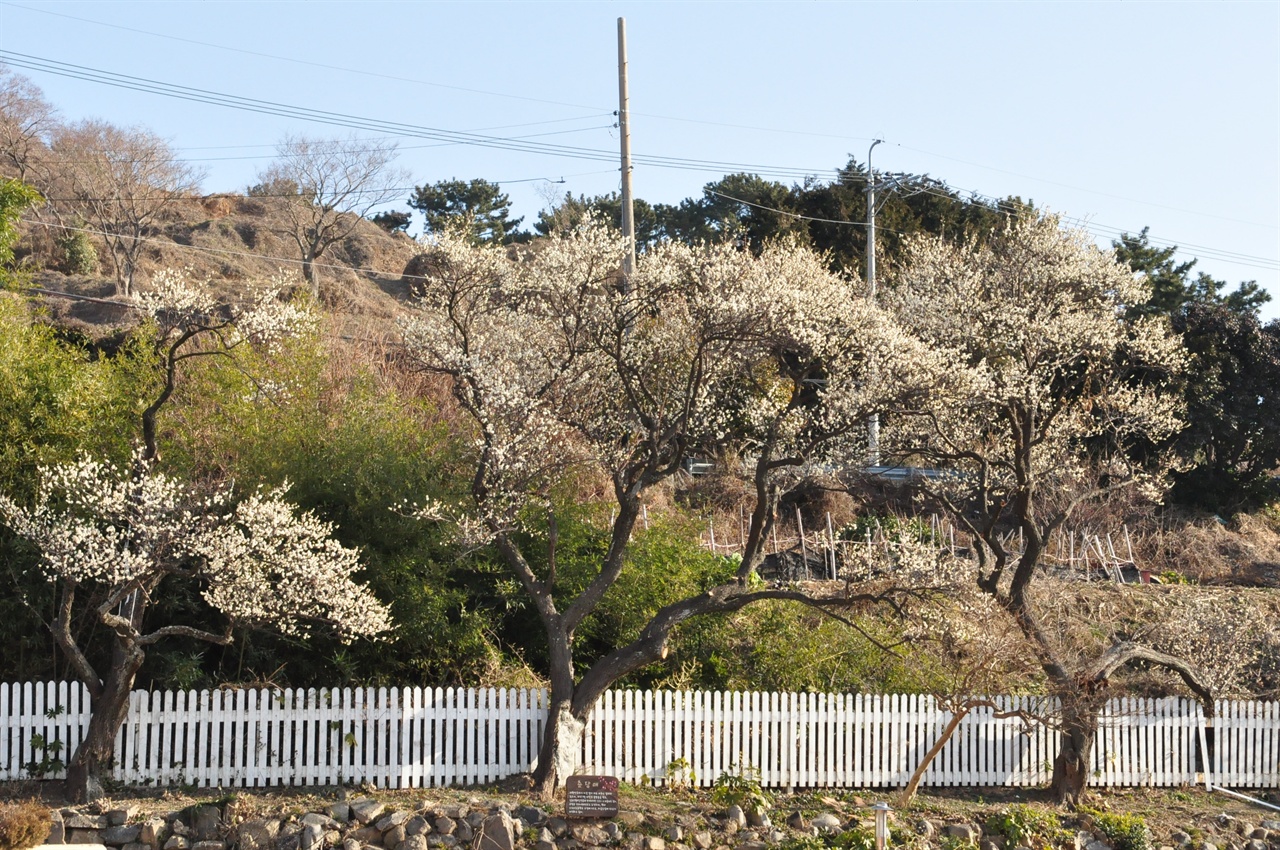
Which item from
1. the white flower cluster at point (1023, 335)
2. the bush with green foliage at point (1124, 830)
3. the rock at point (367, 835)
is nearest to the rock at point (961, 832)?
the bush with green foliage at point (1124, 830)

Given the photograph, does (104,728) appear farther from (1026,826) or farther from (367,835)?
(1026,826)

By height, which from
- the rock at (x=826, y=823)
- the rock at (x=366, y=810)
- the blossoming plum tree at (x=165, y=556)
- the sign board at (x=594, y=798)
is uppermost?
the blossoming plum tree at (x=165, y=556)

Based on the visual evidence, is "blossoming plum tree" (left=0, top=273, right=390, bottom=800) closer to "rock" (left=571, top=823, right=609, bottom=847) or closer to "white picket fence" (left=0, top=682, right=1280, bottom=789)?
"white picket fence" (left=0, top=682, right=1280, bottom=789)

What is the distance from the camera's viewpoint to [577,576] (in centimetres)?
1285

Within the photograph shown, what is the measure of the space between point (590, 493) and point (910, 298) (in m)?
5.14

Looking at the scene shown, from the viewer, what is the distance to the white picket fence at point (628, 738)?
10.4 metres

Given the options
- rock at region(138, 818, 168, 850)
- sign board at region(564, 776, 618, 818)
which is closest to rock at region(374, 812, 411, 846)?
sign board at region(564, 776, 618, 818)

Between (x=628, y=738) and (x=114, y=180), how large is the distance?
36537 mm

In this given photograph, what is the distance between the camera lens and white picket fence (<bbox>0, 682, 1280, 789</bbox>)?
10430 mm

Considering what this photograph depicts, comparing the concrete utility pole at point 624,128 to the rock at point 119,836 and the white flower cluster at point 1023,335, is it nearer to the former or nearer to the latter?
the white flower cluster at point 1023,335

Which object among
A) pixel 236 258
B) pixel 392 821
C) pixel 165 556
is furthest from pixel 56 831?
pixel 236 258

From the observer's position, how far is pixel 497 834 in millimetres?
9523

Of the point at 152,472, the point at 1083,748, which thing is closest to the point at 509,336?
the point at 152,472

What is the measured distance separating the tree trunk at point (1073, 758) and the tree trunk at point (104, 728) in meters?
9.16
